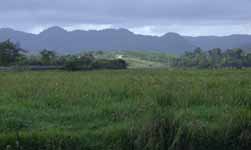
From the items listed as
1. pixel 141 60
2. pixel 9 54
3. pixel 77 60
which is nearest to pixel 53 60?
pixel 77 60

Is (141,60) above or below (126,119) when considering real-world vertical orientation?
below

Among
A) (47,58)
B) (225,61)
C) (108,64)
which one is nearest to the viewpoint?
(108,64)

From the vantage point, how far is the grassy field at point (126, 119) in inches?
274

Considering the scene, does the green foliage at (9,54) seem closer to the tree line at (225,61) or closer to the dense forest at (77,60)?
the dense forest at (77,60)

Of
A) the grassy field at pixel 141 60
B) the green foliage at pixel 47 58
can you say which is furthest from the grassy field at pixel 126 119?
the grassy field at pixel 141 60

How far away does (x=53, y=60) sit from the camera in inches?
1334

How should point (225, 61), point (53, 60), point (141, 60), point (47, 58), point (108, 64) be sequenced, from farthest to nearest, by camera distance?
point (141, 60) < point (225, 61) < point (47, 58) < point (53, 60) < point (108, 64)

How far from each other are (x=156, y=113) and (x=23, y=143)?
6.86 feet

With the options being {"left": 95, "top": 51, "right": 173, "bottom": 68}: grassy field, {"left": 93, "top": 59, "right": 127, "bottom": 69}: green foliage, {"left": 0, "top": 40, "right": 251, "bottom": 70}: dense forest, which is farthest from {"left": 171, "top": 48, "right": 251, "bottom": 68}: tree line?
{"left": 93, "top": 59, "right": 127, "bottom": 69}: green foliage

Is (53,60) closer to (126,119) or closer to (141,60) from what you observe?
(126,119)

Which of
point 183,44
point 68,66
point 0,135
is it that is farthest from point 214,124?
point 183,44

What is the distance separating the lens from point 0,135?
22.8 ft

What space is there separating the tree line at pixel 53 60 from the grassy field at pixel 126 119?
18964mm

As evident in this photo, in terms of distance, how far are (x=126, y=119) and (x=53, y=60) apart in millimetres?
26696
